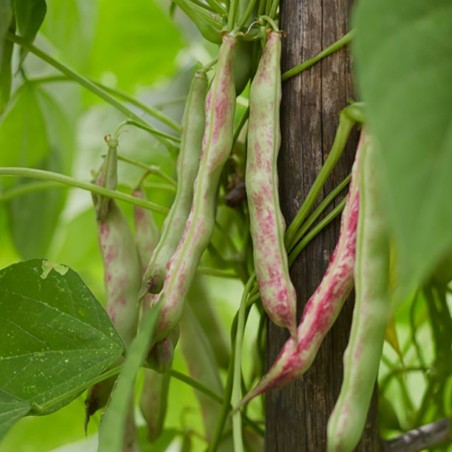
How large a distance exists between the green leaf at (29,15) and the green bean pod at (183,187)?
7.0 inches

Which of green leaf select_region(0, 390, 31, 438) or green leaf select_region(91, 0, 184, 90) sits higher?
green leaf select_region(91, 0, 184, 90)

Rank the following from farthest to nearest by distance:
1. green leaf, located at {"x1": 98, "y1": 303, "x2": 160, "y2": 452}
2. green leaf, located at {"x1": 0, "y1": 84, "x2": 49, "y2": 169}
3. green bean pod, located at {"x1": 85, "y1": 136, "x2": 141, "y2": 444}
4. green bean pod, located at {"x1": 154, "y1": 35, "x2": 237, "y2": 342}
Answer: green leaf, located at {"x1": 0, "y1": 84, "x2": 49, "y2": 169}, green bean pod, located at {"x1": 85, "y1": 136, "x2": 141, "y2": 444}, green bean pod, located at {"x1": 154, "y1": 35, "x2": 237, "y2": 342}, green leaf, located at {"x1": 98, "y1": 303, "x2": 160, "y2": 452}

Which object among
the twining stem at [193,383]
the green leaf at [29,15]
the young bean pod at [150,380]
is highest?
the green leaf at [29,15]

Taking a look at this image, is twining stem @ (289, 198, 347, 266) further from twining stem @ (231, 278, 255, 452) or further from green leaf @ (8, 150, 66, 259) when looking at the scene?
green leaf @ (8, 150, 66, 259)

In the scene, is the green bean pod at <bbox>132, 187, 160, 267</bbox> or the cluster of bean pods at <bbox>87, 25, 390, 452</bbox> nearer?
the cluster of bean pods at <bbox>87, 25, 390, 452</bbox>

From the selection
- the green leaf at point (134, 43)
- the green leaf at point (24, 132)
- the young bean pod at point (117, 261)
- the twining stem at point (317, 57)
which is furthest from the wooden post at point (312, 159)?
the green leaf at point (134, 43)

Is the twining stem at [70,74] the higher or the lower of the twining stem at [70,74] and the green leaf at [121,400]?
the higher

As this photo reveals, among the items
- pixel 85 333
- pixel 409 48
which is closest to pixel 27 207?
pixel 85 333

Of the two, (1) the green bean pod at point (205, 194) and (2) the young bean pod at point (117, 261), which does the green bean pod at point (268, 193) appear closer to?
(1) the green bean pod at point (205, 194)

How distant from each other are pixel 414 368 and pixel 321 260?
25 cm

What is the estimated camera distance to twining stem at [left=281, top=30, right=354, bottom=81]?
0.60 metres

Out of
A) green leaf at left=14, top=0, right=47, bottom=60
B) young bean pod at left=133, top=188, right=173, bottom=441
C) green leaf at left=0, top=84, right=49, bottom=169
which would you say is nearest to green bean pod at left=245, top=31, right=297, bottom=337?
young bean pod at left=133, top=188, right=173, bottom=441

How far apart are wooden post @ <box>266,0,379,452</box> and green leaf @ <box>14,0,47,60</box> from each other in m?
0.21

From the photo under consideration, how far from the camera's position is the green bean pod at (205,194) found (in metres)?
0.55
